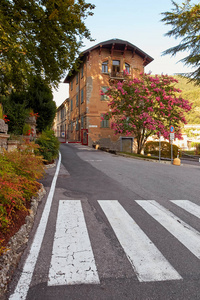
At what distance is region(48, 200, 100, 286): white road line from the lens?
2.39 meters

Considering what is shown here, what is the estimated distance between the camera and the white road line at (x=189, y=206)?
4720 mm

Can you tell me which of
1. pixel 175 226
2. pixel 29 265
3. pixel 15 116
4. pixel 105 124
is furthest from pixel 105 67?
pixel 29 265

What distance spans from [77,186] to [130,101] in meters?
16.3

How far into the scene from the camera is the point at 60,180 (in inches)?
304

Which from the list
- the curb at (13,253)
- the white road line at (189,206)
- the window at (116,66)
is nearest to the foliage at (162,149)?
the window at (116,66)

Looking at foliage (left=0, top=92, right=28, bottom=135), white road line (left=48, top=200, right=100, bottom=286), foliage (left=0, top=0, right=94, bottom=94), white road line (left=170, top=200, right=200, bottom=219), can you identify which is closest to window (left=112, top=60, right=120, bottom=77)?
foliage (left=0, top=0, right=94, bottom=94)

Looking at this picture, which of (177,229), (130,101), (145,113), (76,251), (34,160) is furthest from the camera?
(130,101)

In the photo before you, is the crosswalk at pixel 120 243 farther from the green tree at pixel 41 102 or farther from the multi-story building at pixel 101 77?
the multi-story building at pixel 101 77

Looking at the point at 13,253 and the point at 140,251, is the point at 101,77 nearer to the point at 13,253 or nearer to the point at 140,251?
the point at 140,251

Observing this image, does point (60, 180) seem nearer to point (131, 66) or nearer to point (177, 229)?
point (177, 229)

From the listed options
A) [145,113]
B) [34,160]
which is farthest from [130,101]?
[34,160]

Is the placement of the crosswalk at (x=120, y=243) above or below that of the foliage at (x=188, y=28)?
below

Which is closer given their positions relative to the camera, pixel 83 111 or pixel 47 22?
pixel 47 22

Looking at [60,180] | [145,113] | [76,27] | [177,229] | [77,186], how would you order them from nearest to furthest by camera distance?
[177,229] → [77,186] → [60,180] → [76,27] → [145,113]
